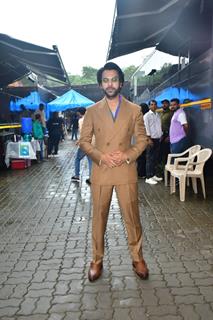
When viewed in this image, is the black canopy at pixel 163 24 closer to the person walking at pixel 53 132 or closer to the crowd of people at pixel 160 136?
the crowd of people at pixel 160 136

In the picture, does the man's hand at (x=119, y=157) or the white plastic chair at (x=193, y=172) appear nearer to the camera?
the man's hand at (x=119, y=157)

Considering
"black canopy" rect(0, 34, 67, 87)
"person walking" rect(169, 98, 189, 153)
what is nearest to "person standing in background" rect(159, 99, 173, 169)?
"person walking" rect(169, 98, 189, 153)

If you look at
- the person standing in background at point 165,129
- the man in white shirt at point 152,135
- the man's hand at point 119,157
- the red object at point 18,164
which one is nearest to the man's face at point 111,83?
the man's hand at point 119,157

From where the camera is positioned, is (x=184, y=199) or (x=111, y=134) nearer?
(x=111, y=134)

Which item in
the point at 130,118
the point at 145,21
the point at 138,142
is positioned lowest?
the point at 138,142

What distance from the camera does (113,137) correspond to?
3543 mm

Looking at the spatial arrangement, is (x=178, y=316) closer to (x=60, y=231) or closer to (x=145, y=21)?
(x=60, y=231)

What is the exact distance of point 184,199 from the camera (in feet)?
22.2

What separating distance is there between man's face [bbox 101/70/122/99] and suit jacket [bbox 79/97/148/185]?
0.12m

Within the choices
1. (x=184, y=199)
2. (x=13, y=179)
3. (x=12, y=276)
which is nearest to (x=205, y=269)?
(x=12, y=276)

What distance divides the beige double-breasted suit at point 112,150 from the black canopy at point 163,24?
4.58 meters

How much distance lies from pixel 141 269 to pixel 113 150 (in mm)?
1191

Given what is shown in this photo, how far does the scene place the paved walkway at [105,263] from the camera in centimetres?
311

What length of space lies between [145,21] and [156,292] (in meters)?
7.43
